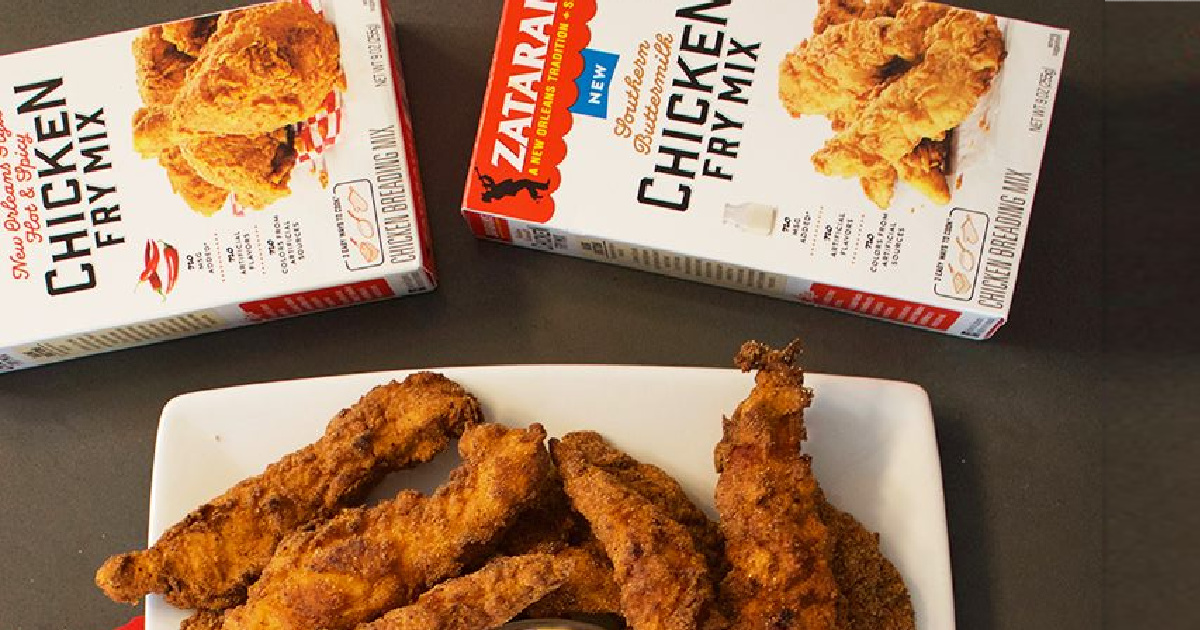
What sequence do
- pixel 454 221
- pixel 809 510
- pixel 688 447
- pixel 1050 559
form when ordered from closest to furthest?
pixel 809 510 → pixel 688 447 → pixel 1050 559 → pixel 454 221

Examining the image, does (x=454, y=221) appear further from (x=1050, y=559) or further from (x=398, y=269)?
(x=1050, y=559)

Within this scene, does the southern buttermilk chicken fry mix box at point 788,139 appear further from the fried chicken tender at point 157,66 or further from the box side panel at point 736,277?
the fried chicken tender at point 157,66

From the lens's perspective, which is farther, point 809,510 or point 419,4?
point 419,4

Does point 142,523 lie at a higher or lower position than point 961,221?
lower

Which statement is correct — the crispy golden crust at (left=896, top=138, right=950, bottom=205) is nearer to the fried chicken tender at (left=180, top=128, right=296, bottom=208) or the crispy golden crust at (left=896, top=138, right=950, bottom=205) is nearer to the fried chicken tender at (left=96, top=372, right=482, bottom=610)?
the fried chicken tender at (left=96, top=372, right=482, bottom=610)

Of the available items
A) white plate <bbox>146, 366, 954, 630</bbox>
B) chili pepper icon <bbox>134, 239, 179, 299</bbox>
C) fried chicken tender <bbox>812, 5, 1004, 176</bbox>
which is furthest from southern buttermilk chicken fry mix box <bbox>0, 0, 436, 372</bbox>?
fried chicken tender <bbox>812, 5, 1004, 176</bbox>

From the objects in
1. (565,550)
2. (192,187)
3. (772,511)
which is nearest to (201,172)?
(192,187)

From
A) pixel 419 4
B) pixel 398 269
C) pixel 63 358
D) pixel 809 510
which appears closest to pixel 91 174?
pixel 63 358

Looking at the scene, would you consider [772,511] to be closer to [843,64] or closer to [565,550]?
[565,550]
